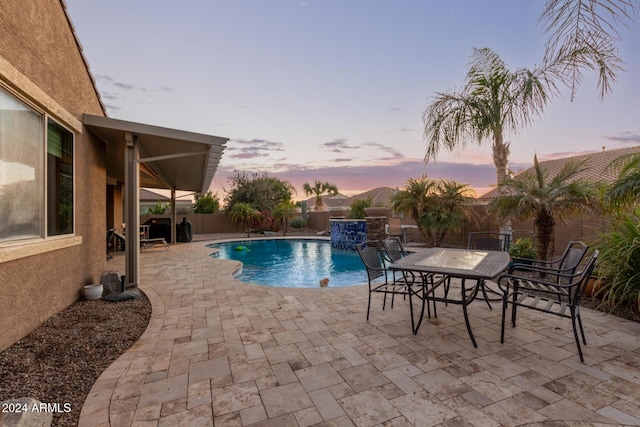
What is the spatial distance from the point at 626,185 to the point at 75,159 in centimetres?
795

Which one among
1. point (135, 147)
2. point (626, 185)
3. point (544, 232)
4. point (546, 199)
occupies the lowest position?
point (544, 232)

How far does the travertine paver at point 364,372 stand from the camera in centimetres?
208

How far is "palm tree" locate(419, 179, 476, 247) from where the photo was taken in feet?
37.1

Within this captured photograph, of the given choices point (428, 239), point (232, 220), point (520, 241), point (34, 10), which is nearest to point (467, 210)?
point (428, 239)

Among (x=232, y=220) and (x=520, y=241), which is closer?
(x=520, y=241)

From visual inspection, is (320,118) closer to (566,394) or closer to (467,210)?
(467,210)

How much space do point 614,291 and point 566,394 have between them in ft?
9.66

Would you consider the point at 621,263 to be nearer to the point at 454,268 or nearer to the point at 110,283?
the point at 454,268

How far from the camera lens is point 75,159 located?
184 inches

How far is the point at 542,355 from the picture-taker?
2900 millimetres

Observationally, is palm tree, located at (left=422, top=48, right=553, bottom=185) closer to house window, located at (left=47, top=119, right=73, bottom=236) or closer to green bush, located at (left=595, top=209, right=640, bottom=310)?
green bush, located at (left=595, top=209, right=640, bottom=310)

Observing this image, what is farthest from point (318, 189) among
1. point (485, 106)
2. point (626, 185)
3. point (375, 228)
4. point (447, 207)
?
point (626, 185)

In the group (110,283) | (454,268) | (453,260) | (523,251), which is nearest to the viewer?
(454,268)

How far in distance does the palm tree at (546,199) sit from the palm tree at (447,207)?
499 cm
